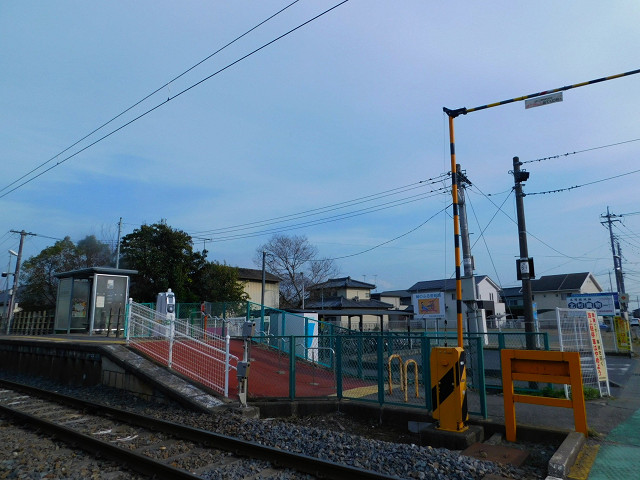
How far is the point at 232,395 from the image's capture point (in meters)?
10.3

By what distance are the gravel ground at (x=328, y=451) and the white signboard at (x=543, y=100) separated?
632cm

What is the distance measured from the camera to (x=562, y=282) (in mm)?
66125

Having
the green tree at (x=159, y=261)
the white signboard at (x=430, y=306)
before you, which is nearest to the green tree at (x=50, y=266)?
the green tree at (x=159, y=261)

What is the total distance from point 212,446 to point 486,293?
5924cm

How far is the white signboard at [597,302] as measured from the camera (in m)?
30.4

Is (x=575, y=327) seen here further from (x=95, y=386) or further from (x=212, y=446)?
(x=95, y=386)

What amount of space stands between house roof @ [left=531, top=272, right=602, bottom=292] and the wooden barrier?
63.0 metres

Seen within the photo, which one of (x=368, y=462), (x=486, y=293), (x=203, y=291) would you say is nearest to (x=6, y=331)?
(x=203, y=291)

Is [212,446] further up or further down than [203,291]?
further down

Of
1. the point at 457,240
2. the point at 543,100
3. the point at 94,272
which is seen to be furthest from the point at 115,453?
the point at 94,272

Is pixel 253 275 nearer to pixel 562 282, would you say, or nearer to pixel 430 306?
pixel 430 306

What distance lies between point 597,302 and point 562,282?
125 ft

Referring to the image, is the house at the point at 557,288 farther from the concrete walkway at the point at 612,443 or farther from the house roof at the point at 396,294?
the concrete walkway at the point at 612,443

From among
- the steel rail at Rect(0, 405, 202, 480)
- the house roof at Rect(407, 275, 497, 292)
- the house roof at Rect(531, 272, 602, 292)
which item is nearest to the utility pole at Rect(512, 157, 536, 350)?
the steel rail at Rect(0, 405, 202, 480)
